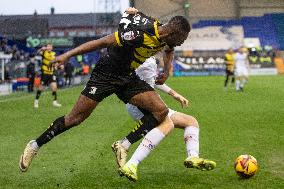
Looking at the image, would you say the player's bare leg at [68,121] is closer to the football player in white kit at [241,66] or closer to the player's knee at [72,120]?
the player's knee at [72,120]

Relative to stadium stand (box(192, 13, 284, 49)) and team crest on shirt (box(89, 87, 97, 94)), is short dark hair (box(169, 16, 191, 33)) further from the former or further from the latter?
stadium stand (box(192, 13, 284, 49))

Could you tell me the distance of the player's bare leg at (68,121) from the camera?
309 inches

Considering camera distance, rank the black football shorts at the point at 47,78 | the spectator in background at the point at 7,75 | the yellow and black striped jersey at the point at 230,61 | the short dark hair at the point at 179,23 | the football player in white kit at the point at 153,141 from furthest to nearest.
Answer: the spectator in background at the point at 7,75 < the yellow and black striped jersey at the point at 230,61 < the black football shorts at the point at 47,78 < the football player in white kit at the point at 153,141 < the short dark hair at the point at 179,23

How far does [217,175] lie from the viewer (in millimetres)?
8289

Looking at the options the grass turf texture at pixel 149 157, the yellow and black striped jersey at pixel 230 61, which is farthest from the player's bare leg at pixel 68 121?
the yellow and black striped jersey at pixel 230 61

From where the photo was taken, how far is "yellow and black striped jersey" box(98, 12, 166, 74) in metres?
7.30

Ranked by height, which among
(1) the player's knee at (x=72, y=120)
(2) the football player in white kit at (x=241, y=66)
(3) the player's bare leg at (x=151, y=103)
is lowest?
(2) the football player in white kit at (x=241, y=66)

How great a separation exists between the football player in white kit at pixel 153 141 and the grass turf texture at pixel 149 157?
0.82 ft

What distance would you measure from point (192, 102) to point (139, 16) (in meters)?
16.3

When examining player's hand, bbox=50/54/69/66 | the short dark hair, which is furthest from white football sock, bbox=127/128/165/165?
player's hand, bbox=50/54/69/66

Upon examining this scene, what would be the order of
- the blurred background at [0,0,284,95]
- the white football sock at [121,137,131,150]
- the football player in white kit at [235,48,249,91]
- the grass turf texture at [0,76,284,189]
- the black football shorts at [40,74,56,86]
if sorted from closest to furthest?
1. the grass turf texture at [0,76,284,189]
2. the white football sock at [121,137,131,150]
3. the black football shorts at [40,74,56,86]
4. the football player in white kit at [235,48,249,91]
5. the blurred background at [0,0,284,95]

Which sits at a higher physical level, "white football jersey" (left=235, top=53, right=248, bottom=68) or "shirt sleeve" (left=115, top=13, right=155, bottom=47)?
"shirt sleeve" (left=115, top=13, right=155, bottom=47)

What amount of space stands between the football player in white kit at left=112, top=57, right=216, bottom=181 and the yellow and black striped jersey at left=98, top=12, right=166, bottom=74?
3.28 feet

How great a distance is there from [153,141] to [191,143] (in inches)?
22.9
